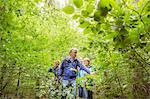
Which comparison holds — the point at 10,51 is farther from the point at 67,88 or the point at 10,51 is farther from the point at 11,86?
the point at 11,86

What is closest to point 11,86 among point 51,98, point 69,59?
point 51,98

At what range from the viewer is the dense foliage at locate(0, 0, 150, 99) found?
150 cm

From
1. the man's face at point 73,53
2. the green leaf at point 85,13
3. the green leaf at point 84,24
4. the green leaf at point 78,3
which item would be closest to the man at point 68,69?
the man's face at point 73,53

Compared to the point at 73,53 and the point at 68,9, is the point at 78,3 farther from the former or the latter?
the point at 73,53

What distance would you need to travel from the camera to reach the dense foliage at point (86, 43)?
1.50 metres

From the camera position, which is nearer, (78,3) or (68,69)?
(78,3)

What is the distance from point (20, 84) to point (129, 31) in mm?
9995

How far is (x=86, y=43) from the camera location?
3.08 meters

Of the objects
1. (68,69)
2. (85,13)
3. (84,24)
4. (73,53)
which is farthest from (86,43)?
(68,69)

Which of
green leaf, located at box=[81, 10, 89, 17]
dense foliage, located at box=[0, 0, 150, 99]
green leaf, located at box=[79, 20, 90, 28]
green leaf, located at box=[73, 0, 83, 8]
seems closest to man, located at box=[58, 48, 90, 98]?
dense foliage, located at box=[0, 0, 150, 99]

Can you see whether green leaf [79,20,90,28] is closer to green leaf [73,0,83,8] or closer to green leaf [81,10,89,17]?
green leaf [81,10,89,17]

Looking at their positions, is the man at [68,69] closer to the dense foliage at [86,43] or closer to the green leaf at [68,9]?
the dense foliage at [86,43]

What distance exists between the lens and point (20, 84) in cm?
1120

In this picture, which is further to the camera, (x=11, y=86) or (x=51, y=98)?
(x=11, y=86)
